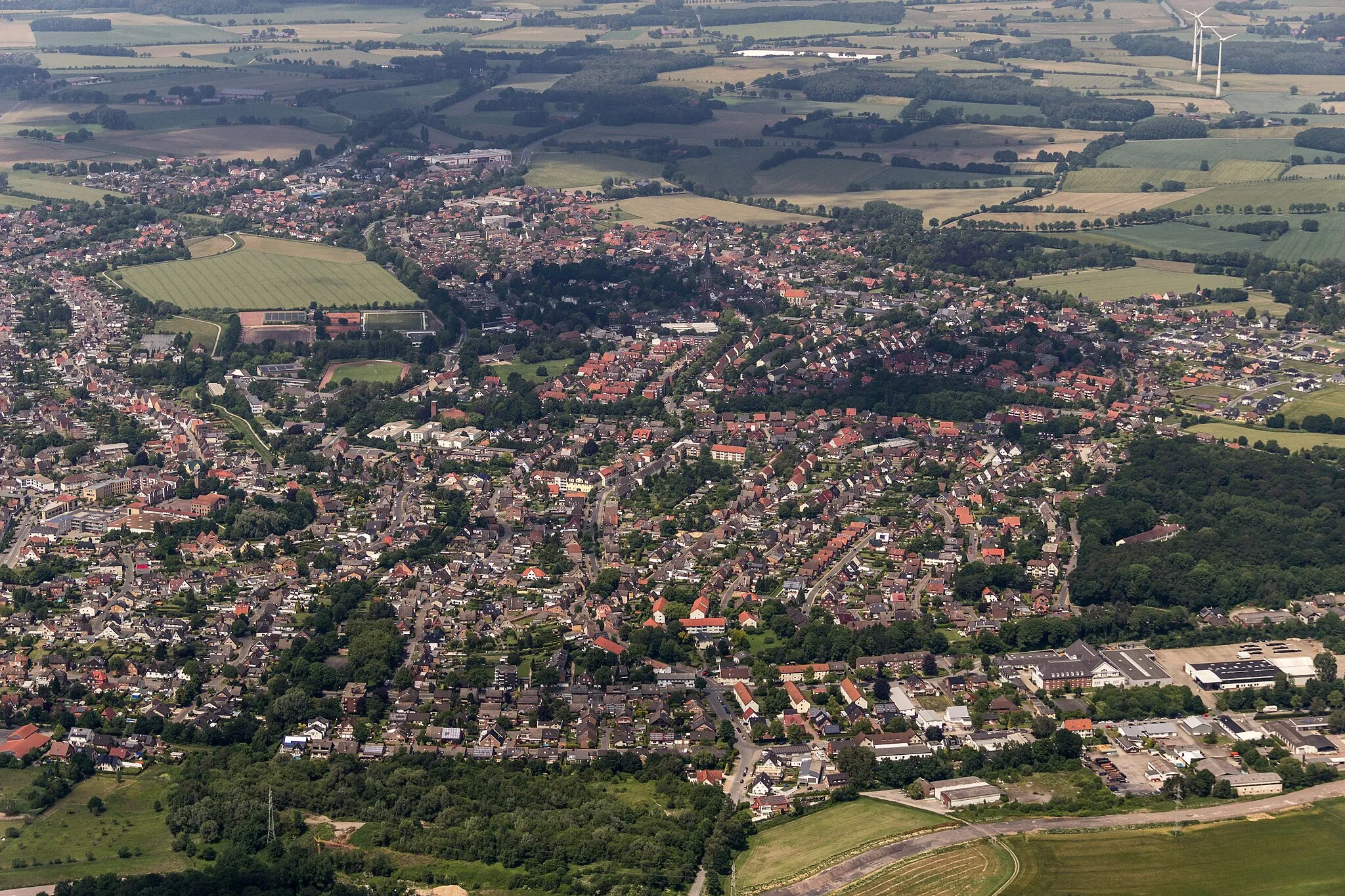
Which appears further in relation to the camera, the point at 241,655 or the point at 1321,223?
the point at 1321,223

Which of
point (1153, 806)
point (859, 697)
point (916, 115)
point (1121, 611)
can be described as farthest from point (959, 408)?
point (916, 115)

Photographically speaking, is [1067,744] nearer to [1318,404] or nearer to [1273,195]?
[1318,404]

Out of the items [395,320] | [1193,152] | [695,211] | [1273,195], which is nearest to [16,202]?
[395,320]

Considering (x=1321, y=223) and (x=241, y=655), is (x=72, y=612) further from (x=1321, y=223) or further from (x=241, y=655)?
(x=1321, y=223)

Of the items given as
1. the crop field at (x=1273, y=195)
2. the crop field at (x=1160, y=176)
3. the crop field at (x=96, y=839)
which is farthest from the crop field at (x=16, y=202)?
the crop field at (x=96, y=839)

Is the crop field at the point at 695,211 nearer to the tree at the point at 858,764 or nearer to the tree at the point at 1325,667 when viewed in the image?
the tree at the point at 1325,667
